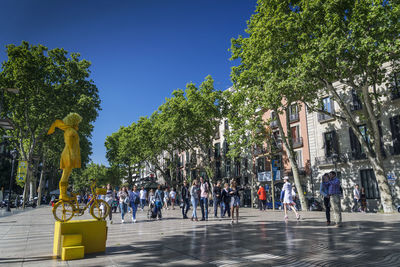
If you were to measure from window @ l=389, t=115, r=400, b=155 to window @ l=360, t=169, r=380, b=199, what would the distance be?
8.16ft

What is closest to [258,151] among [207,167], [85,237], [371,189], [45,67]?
[207,167]

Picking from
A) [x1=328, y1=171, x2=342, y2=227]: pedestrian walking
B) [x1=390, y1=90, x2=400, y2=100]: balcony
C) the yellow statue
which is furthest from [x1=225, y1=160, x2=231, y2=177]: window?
the yellow statue

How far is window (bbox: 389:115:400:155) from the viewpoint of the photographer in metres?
20.7

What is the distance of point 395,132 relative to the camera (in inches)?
829

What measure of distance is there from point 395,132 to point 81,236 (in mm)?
23099

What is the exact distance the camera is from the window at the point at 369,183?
21.7m

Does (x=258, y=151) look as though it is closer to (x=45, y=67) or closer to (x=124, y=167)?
(x=45, y=67)

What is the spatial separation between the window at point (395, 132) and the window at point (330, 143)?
15.4 feet

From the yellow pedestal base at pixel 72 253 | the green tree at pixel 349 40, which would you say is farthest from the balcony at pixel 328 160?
the yellow pedestal base at pixel 72 253

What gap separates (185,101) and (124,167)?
103 ft

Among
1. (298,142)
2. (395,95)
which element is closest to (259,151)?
(298,142)

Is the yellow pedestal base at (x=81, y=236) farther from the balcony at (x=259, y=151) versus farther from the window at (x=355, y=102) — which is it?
the balcony at (x=259, y=151)

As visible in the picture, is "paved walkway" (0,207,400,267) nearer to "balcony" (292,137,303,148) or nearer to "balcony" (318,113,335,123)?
"balcony" (318,113,335,123)

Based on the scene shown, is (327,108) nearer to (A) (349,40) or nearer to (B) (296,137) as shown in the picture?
(B) (296,137)
